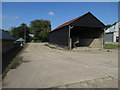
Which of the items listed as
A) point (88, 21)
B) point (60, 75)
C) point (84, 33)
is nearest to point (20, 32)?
point (84, 33)

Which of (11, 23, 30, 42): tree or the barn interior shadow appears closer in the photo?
the barn interior shadow

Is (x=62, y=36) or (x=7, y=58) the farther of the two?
(x=62, y=36)

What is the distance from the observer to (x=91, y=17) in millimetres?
16875

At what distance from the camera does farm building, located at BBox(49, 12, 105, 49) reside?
630 inches

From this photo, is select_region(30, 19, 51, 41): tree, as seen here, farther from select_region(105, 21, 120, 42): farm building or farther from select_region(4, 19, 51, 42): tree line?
select_region(105, 21, 120, 42): farm building

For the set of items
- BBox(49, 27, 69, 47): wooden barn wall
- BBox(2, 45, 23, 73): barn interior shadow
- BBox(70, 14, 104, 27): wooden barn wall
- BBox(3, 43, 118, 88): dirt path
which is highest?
BBox(70, 14, 104, 27): wooden barn wall

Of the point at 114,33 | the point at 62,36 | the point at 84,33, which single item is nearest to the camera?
the point at 62,36

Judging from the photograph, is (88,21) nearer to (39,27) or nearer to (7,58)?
(7,58)

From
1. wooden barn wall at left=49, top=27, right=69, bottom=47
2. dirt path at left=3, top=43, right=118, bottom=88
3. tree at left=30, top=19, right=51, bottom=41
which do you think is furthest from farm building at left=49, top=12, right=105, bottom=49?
tree at left=30, top=19, right=51, bottom=41

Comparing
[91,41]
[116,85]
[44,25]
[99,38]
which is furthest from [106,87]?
[44,25]

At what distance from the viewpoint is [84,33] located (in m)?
24.1

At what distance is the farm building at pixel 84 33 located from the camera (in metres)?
16.0

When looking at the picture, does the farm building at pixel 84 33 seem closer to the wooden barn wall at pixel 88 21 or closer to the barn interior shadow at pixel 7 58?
the wooden barn wall at pixel 88 21

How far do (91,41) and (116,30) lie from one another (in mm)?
15897
